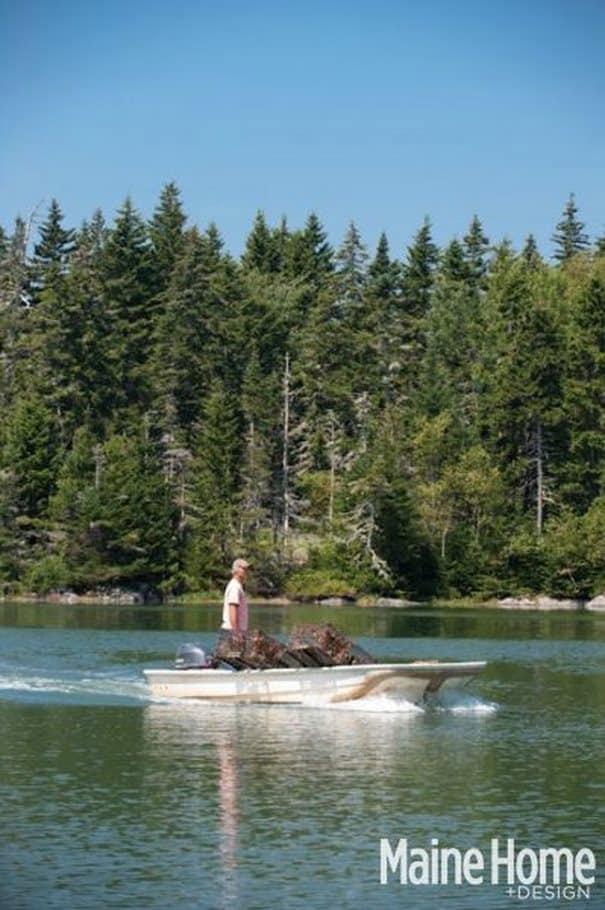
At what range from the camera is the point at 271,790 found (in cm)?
2189

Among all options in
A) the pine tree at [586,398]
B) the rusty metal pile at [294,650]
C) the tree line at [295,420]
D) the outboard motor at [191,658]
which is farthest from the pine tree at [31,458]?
the rusty metal pile at [294,650]

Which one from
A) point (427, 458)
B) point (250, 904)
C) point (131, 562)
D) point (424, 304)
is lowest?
point (250, 904)

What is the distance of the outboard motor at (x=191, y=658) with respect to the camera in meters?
31.2

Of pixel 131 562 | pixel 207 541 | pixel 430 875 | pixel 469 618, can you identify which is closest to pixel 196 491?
pixel 207 541

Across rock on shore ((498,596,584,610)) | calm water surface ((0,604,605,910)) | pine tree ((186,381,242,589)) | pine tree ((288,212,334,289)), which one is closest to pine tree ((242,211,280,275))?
pine tree ((288,212,334,289))

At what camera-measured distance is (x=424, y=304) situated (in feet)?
395

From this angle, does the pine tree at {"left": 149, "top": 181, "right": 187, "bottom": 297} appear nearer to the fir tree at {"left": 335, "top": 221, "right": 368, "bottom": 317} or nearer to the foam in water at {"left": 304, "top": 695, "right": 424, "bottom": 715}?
the fir tree at {"left": 335, "top": 221, "right": 368, "bottom": 317}

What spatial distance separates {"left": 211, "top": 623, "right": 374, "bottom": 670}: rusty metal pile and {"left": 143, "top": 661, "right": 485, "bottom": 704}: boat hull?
0.25 meters

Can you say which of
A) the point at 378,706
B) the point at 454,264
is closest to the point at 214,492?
the point at 454,264

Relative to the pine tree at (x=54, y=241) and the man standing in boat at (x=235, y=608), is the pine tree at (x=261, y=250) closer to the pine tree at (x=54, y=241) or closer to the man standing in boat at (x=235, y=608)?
the pine tree at (x=54, y=241)

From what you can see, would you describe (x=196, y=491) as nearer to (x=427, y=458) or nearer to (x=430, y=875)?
(x=427, y=458)

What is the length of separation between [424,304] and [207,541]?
35.3 metres

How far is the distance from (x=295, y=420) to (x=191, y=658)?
73492 mm

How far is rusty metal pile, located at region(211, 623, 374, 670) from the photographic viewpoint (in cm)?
3053
